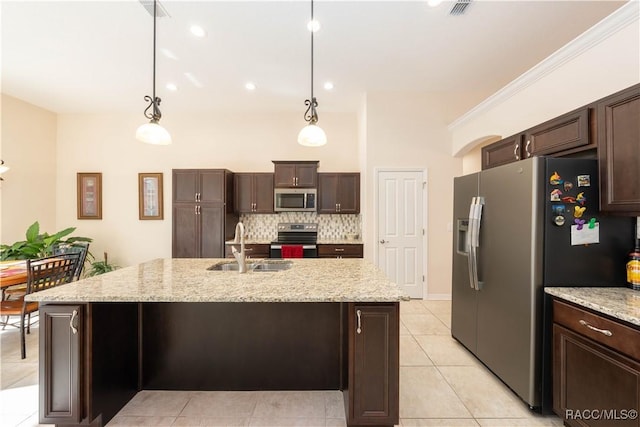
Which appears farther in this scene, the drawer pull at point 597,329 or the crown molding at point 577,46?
the crown molding at point 577,46

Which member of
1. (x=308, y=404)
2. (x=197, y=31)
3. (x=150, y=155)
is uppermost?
(x=197, y=31)

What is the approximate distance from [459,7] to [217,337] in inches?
138

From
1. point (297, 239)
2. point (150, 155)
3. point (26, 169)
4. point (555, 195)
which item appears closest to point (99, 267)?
point (26, 169)

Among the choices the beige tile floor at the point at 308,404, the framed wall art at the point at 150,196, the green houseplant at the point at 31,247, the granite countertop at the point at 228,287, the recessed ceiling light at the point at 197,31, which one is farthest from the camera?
the framed wall art at the point at 150,196

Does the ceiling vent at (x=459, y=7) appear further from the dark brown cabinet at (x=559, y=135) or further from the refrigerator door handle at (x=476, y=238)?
the refrigerator door handle at (x=476, y=238)

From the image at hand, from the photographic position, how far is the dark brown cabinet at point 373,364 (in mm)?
1681

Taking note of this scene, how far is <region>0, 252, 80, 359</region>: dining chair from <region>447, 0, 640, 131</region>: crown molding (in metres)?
5.05

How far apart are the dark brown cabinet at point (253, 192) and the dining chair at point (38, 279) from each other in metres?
2.38

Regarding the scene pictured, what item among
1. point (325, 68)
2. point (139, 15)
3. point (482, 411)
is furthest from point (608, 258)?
point (139, 15)

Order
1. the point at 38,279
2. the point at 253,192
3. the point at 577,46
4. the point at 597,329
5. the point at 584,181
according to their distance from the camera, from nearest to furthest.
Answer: the point at 597,329, the point at 584,181, the point at 577,46, the point at 38,279, the point at 253,192

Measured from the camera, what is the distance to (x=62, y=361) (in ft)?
5.52

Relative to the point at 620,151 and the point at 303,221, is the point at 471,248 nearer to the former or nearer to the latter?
the point at 620,151

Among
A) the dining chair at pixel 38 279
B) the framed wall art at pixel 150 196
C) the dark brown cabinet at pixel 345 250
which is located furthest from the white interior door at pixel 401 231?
the framed wall art at pixel 150 196

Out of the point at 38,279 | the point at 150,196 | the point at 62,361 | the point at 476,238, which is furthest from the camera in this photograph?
the point at 150,196
